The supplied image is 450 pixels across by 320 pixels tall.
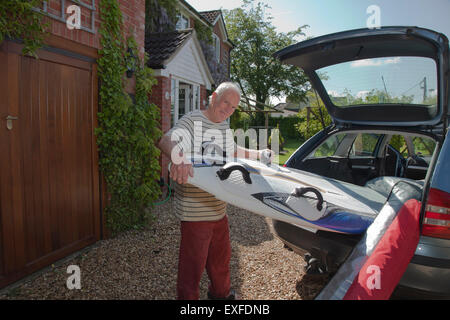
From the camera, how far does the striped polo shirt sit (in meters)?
2.12

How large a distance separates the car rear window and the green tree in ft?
103

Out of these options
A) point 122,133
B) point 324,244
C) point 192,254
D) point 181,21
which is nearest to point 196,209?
point 192,254

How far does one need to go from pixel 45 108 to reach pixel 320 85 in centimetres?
304

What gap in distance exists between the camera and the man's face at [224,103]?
6.98 feet

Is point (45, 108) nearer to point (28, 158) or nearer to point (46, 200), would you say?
point (28, 158)

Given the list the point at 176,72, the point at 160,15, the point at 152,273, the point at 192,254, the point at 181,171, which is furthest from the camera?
the point at 160,15

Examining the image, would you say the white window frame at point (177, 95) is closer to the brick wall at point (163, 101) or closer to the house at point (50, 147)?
the brick wall at point (163, 101)

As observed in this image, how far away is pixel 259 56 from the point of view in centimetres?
3378

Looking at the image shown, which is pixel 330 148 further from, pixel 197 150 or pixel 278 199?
pixel 197 150

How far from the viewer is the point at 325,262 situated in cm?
238

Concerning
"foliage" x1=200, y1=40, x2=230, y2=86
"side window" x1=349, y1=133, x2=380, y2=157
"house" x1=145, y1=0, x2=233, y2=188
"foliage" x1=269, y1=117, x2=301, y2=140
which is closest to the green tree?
"foliage" x1=269, y1=117, x2=301, y2=140

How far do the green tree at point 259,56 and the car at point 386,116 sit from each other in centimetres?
3111

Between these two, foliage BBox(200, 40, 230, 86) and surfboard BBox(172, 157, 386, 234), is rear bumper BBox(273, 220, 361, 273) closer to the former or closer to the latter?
surfboard BBox(172, 157, 386, 234)

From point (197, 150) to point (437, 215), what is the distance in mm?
1633
